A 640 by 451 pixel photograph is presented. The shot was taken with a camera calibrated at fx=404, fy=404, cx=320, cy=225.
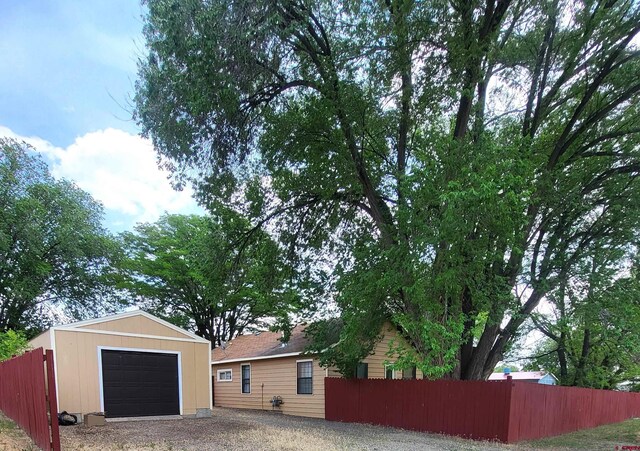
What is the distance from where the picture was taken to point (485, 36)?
330 inches

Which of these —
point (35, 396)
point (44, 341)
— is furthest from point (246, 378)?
point (35, 396)

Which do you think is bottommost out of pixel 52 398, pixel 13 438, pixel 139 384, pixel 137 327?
pixel 139 384

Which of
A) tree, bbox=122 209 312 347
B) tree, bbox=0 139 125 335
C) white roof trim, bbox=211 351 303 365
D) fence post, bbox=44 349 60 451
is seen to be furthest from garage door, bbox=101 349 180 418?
tree, bbox=0 139 125 335

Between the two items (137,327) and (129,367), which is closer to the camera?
(129,367)

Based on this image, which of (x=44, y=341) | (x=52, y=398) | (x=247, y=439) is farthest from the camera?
(x=44, y=341)

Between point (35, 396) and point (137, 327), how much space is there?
19.7 feet

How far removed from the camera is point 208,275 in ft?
40.3

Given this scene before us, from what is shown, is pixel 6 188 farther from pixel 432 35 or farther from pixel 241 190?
pixel 432 35

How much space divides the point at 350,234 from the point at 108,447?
7.84 metres

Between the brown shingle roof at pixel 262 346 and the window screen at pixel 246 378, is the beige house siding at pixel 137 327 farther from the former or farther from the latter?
the window screen at pixel 246 378

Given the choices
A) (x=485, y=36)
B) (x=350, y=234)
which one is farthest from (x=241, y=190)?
(x=485, y=36)

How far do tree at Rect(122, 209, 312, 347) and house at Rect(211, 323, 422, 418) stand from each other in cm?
163

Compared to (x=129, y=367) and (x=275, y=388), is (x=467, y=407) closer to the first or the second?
(x=275, y=388)

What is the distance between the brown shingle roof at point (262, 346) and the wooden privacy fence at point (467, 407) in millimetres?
2701
